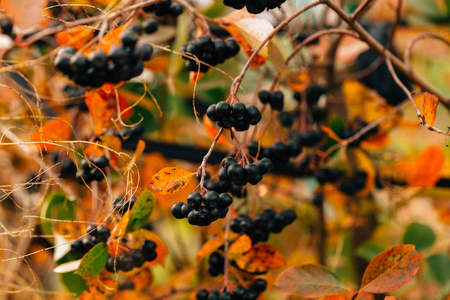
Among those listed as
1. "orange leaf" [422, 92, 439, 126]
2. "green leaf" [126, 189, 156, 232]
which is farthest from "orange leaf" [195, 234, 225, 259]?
"orange leaf" [422, 92, 439, 126]

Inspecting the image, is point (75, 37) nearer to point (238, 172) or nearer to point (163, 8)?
point (163, 8)

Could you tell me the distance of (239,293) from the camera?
626mm

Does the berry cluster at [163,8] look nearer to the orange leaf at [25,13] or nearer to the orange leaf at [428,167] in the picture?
the orange leaf at [25,13]

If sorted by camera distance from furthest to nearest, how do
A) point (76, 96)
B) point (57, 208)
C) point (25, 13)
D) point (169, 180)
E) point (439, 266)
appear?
1. point (439, 266)
2. point (76, 96)
3. point (57, 208)
4. point (169, 180)
5. point (25, 13)

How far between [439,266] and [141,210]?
86 cm

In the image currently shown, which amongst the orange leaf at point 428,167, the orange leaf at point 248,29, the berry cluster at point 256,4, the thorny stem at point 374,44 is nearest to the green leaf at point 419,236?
the orange leaf at point 428,167

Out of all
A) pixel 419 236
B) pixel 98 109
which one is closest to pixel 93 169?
pixel 98 109

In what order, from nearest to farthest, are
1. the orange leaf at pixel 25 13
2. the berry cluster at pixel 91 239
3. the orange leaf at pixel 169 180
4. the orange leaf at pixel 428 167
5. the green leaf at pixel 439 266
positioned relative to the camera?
1. the orange leaf at pixel 25 13
2. the orange leaf at pixel 169 180
3. the berry cluster at pixel 91 239
4. the orange leaf at pixel 428 167
5. the green leaf at pixel 439 266

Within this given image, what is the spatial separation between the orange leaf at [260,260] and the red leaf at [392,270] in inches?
6.1

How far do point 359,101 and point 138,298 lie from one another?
844 mm

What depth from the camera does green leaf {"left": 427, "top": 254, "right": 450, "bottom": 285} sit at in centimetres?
106

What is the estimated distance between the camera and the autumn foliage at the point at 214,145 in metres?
0.55

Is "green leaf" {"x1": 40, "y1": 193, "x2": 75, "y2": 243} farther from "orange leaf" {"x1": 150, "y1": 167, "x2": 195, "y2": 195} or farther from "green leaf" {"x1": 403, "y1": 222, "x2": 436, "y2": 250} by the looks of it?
"green leaf" {"x1": 403, "y1": 222, "x2": 436, "y2": 250}

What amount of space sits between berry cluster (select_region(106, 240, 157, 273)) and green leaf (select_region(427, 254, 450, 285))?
31.3 inches
